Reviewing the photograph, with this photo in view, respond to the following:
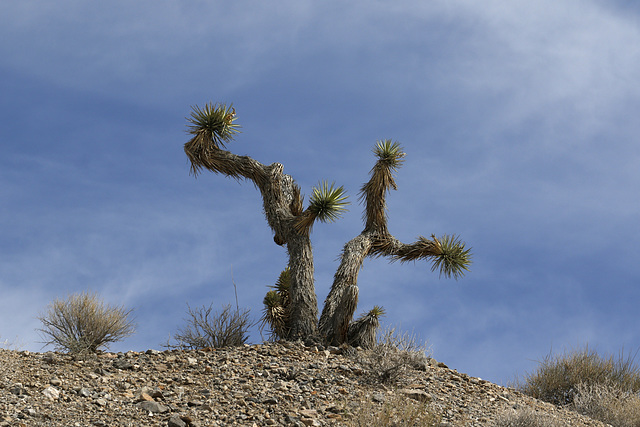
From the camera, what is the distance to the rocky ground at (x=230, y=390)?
7961mm

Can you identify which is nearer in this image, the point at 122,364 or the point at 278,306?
the point at 122,364

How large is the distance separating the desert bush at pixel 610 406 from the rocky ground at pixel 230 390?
814 millimetres

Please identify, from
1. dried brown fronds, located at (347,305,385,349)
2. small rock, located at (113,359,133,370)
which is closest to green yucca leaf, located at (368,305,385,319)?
dried brown fronds, located at (347,305,385,349)

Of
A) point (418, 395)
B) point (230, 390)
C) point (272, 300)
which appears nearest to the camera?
point (230, 390)

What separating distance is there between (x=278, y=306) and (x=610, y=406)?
21.7 feet

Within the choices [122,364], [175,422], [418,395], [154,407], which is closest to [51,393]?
[154,407]

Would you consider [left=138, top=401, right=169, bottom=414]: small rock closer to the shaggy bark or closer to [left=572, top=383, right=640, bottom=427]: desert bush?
the shaggy bark

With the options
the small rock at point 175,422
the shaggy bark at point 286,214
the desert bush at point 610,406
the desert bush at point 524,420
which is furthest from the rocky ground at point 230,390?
the shaggy bark at point 286,214

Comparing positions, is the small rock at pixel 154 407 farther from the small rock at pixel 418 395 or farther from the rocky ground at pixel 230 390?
the small rock at pixel 418 395

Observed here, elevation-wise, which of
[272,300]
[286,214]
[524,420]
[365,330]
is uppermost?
[286,214]

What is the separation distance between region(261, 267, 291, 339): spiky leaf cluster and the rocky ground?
121 cm

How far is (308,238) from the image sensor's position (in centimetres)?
1332

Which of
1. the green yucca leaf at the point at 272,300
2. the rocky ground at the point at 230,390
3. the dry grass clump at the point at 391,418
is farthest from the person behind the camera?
the green yucca leaf at the point at 272,300

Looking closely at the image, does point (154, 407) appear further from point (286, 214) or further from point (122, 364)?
point (286, 214)
